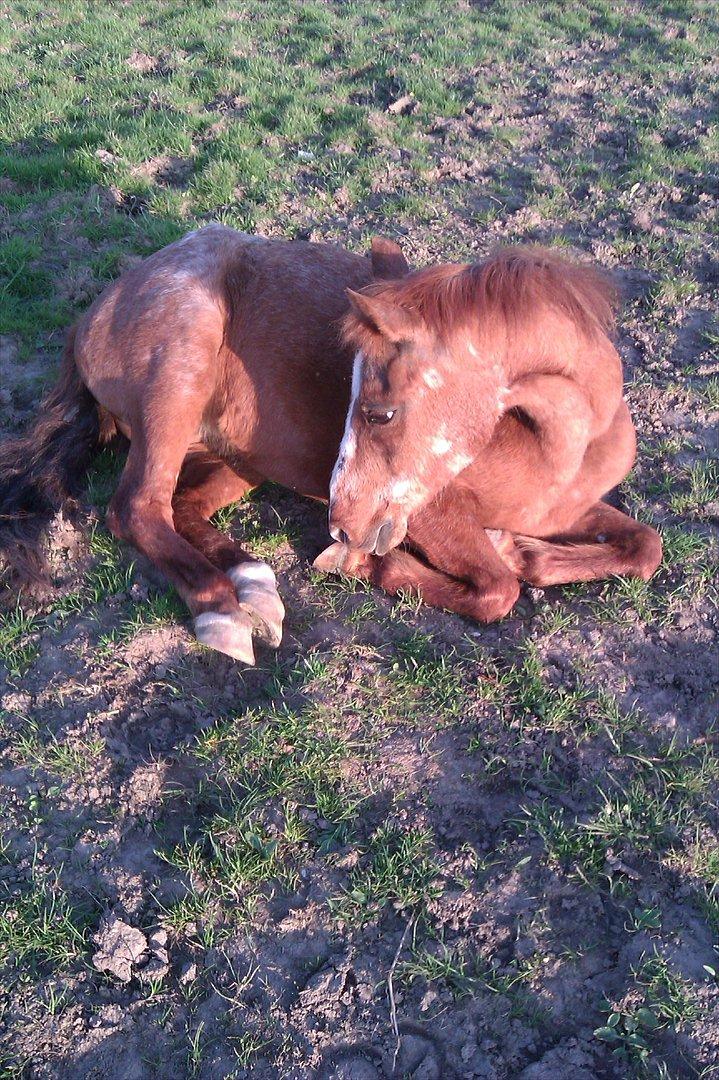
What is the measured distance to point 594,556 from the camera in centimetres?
420

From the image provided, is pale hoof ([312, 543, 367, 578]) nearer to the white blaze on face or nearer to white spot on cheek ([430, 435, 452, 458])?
the white blaze on face

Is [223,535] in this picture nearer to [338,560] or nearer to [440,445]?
[338,560]

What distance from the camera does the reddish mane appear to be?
137 inches

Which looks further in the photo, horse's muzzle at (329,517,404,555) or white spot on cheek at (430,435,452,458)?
horse's muzzle at (329,517,404,555)

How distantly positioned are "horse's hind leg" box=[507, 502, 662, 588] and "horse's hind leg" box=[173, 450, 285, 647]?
1.26m

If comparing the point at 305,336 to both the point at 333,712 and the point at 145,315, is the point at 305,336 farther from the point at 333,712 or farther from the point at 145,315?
the point at 333,712

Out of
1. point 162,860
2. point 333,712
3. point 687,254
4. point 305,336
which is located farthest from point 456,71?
point 162,860

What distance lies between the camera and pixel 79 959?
2805 millimetres

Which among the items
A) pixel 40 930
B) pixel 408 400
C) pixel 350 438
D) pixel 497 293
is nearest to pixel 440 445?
pixel 408 400

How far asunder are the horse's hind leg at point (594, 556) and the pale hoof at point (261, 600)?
1.22 m

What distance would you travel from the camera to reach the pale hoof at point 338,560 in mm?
4156

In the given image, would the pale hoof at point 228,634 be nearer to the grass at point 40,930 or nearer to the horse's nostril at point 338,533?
the horse's nostril at point 338,533

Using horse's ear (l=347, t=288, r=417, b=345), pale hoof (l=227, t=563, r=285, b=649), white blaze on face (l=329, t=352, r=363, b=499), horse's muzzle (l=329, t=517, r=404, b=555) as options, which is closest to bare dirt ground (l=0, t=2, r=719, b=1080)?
pale hoof (l=227, t=563, r=285, b=649)

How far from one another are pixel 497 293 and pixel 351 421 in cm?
83
